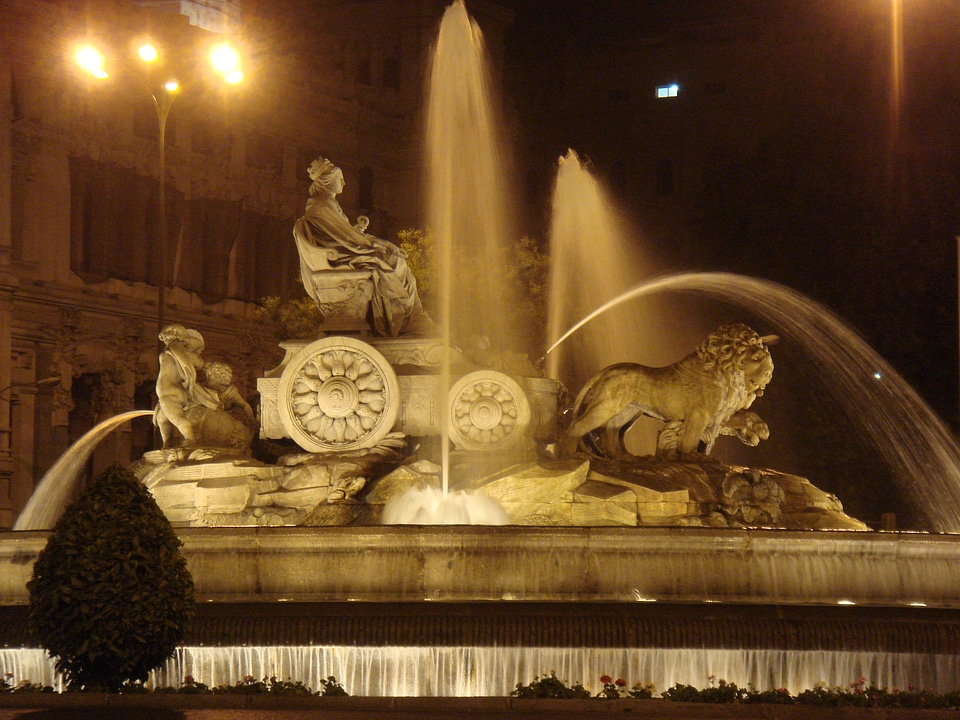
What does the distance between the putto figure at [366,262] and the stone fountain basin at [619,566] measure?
13.6ft

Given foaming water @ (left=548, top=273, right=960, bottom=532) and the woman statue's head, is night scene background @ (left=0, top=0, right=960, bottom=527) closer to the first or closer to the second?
foaming water @ (left=548, top=273, right=960, bottom=532)

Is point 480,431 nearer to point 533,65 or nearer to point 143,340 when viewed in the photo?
point 143,340

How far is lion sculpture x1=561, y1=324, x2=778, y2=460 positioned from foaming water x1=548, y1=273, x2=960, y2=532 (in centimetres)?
469

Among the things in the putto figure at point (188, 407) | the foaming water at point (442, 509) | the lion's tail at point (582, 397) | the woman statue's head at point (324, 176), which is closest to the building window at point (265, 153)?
the woman statue's head at point (324, 176)

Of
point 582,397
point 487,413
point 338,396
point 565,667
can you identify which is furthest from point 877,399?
point 565,667

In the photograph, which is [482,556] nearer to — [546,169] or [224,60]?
[224,60]

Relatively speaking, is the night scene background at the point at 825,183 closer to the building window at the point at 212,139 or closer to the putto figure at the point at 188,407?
the building window at the point at 212,139

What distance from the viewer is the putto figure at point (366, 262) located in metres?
16.1

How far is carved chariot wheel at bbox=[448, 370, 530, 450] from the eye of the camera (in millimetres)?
15320

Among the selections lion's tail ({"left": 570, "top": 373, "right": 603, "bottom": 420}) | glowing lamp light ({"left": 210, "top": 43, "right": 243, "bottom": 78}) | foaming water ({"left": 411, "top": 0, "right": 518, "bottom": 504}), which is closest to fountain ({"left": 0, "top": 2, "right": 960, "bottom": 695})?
foaming water ({"left": 411, "top": 0, "right": 518, "bottom": 504})

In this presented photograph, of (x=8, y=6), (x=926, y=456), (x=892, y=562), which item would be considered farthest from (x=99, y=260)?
(x=892, y=562)

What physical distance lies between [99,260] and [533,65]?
20.0 metres

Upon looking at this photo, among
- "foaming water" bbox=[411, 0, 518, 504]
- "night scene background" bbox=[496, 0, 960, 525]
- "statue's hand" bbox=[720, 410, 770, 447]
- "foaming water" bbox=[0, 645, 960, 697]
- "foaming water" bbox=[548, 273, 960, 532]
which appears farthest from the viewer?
"night scene background" bbox=[496, 0, 960, 525]

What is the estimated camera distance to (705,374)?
612 inches
